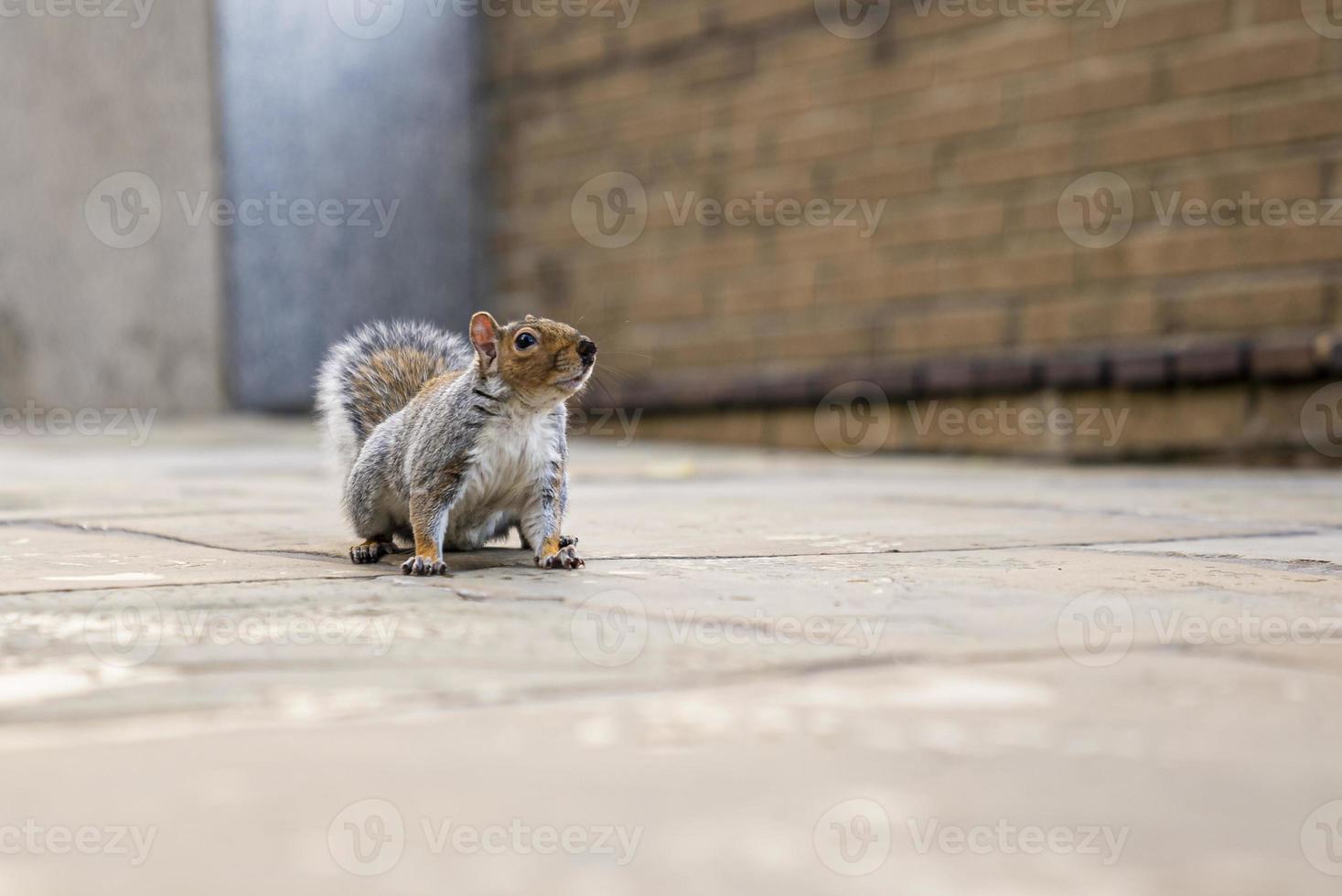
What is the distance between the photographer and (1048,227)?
234 inches

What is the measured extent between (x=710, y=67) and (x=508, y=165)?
6.02 feet

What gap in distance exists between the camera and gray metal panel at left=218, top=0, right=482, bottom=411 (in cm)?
829

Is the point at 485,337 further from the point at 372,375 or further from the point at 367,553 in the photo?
the point at 372,375

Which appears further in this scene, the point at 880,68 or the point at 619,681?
the point at 880,68

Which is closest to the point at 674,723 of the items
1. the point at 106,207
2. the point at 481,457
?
the point at 481,457

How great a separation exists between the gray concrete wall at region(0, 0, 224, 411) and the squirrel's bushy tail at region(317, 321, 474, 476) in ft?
19.4

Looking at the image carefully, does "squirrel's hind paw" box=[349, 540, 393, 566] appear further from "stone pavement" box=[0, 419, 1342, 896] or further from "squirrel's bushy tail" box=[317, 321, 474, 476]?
"squirrel's bushy tail" box=[317, 321, 474, 476]

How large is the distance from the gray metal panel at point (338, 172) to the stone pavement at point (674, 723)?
253 inches

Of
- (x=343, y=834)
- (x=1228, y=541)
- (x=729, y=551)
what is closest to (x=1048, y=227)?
(x=1228, y=541)

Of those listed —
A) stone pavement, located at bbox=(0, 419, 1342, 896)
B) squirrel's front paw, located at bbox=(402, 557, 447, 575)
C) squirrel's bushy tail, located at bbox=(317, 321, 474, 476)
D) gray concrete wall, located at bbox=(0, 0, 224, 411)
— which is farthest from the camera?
gray concrete wall, located at bbox=(0, 0, 224, 411)

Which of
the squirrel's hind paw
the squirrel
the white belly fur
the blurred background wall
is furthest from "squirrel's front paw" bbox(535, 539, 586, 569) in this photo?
the blurred background wall

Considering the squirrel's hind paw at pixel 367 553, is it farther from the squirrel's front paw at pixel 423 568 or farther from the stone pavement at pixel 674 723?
the squirrel's front paw at pixel 423 568

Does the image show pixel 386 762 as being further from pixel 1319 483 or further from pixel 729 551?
pixel 1319 483

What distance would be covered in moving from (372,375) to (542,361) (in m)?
0.66
